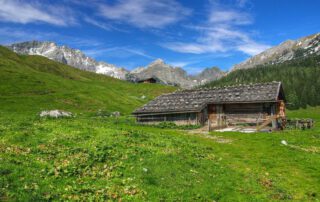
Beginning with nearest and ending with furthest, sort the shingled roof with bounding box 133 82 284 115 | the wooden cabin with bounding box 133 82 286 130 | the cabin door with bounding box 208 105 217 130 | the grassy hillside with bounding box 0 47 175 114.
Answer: the wooden cabin with bounding box 133 82 286 130 < the shingled roof with bounding box 133 82 284 115 < the cabin door with bounding box 208 105 217 130 < the grassy hillside with bounding box 0 47 175 114

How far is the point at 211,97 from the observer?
182ft

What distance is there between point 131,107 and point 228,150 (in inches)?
2684

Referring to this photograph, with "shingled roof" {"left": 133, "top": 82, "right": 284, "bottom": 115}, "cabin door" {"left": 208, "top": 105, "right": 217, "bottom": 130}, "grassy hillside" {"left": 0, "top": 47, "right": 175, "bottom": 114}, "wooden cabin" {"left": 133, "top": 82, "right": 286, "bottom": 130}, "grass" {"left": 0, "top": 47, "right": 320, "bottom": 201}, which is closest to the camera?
"grass" {"left": 0, "top": 47, "right": 320, "bottom": 201}

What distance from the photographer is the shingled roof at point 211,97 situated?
167ft

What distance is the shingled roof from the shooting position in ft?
167

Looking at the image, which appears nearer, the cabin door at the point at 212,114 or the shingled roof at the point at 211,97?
the shingled roof at the point at 211,97

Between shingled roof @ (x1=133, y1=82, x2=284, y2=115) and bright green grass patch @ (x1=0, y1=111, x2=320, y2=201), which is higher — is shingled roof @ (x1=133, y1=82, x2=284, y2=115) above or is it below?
above

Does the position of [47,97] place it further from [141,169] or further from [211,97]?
[141,169]

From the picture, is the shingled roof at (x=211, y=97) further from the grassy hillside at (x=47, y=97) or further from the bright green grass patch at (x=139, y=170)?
the grassy hillside at (x=47, y=97)

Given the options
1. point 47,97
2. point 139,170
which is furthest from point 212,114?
point 47,97

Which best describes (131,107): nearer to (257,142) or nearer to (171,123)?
(171,123)

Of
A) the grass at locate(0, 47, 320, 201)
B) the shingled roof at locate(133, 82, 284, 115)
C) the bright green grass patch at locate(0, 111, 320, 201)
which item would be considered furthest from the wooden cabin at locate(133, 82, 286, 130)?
the bright green grass patch at locate(0, 111, 320, 201)

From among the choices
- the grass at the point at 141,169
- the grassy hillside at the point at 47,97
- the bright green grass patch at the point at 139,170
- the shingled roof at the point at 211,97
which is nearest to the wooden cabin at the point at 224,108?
the shingled roof at the point at 211,97

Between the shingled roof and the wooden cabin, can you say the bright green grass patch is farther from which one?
the shingled roof
